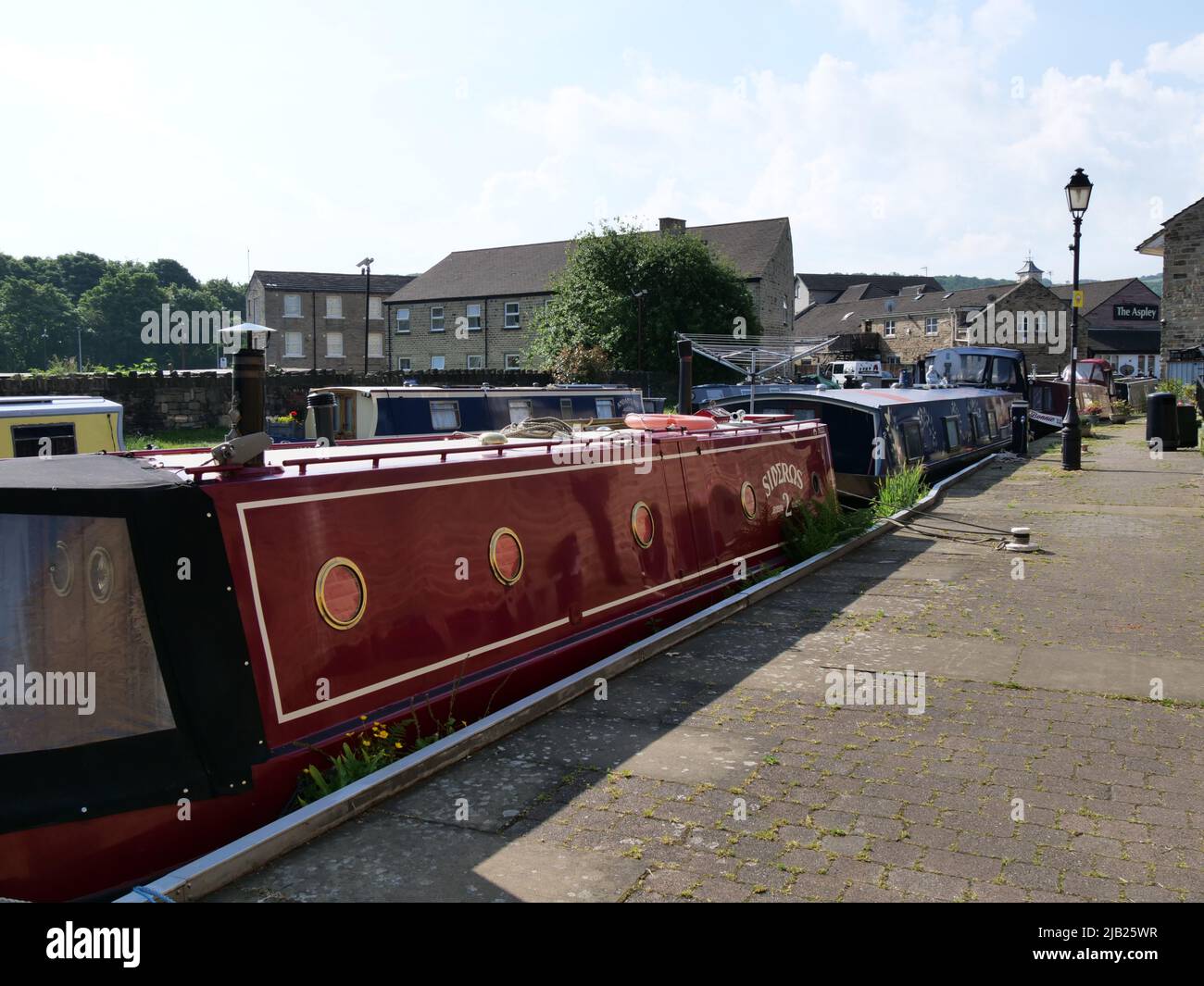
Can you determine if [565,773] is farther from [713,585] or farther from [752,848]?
[713,585]

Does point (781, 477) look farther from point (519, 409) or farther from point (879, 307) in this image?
point (879, 307)

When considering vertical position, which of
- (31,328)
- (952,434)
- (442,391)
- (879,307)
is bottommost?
(952,434)

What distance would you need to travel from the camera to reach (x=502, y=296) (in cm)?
5909

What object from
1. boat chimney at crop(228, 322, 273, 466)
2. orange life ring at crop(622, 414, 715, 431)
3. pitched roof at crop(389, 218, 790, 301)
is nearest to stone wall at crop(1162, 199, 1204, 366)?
pitched roof at crop(389, 218, 790, 301)

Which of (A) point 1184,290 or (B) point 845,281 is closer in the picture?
(A) point 1184,290

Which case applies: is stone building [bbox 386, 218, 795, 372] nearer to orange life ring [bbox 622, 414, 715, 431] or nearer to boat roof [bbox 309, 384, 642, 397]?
boat roof [bbox 309, 384, 642, 397]

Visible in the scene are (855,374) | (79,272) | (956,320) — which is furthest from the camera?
(79,272)

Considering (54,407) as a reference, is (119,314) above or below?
above

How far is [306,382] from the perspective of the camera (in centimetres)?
3209

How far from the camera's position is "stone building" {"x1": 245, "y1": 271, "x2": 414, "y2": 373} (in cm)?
6794

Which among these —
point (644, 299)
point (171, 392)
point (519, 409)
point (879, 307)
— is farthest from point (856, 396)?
point (879, 307)

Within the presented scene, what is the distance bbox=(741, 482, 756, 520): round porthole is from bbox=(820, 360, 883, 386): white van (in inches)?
1219

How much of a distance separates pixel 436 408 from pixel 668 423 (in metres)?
6.86

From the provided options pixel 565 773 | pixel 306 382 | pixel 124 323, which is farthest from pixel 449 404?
pixel 124 323
